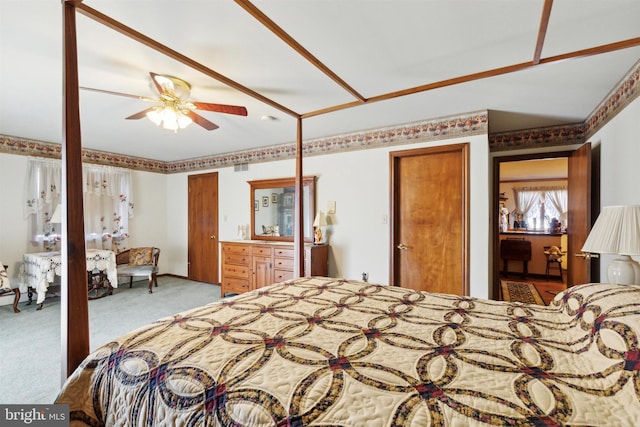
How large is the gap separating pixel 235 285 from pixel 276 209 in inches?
51.6

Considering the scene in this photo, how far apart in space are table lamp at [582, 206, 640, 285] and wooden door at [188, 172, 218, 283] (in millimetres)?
5054

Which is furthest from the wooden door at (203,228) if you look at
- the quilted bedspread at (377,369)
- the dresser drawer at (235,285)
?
the quilted bedspread at (377,369)

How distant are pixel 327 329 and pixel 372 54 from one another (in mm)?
1766

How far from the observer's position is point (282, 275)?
4.03 m

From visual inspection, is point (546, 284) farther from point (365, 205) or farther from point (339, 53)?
point (339, 53)

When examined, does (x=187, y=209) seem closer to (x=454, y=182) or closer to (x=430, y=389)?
(x=454, y=182)

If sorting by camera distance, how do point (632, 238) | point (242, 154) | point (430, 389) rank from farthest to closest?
point (242, 154) < point (632, 238) < point (430, 389)

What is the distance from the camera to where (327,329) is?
4.21ft

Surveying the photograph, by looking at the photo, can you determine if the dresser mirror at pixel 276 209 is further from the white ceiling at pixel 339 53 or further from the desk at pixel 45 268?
the desk at pixel 45 268

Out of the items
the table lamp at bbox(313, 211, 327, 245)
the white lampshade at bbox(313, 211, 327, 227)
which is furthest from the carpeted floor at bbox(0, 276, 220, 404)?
the white lampshade at bbox(313, 211, 327, 227)

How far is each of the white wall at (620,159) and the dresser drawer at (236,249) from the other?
400 cm

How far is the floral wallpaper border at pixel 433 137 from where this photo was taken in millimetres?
2552

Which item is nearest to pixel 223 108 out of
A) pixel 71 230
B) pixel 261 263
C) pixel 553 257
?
pixel 71 230

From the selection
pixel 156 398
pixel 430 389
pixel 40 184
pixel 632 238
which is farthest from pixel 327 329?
pixel 40 184
